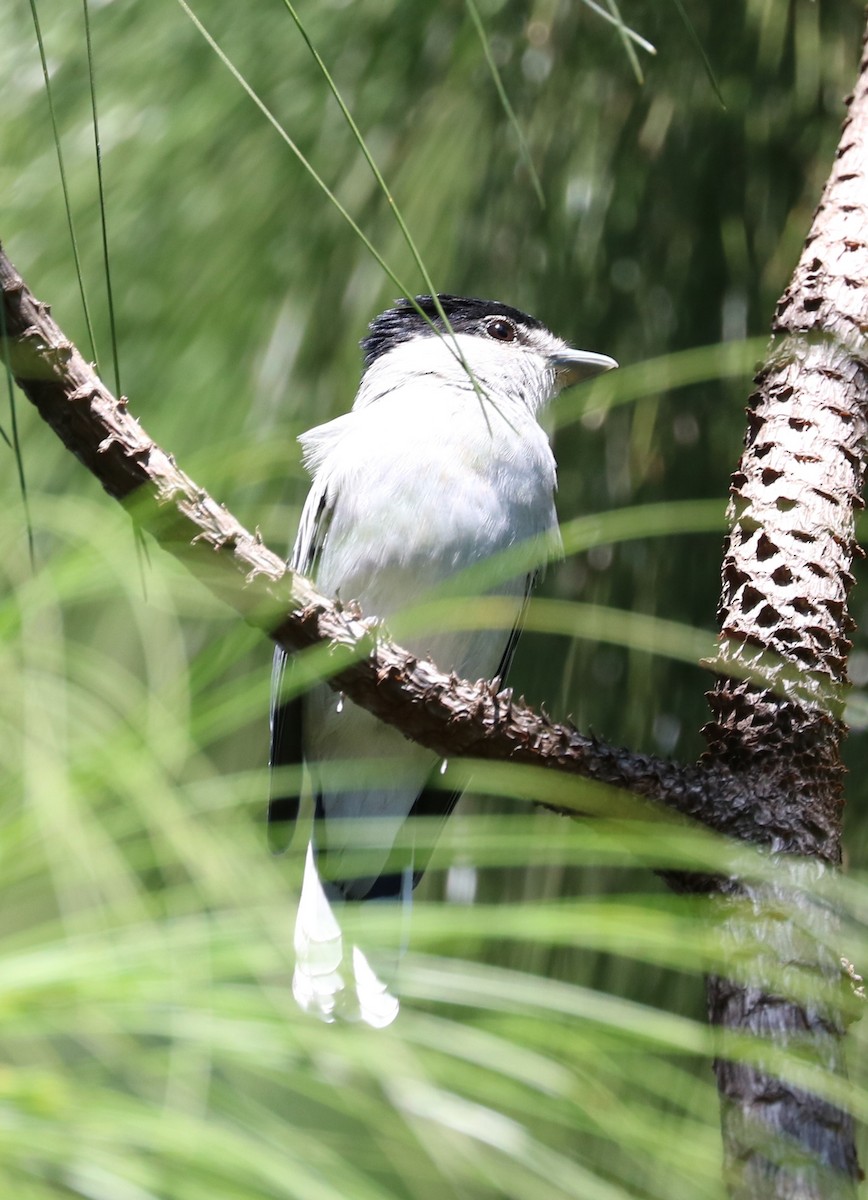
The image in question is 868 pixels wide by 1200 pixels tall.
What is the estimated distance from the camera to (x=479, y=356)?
272cm

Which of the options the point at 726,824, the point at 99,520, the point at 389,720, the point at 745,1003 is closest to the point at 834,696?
the point at 726,824

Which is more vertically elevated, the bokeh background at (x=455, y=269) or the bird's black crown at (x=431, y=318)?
the bird's black crown at (x=431, y=318)

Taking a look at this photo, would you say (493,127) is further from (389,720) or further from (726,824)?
(726,824)

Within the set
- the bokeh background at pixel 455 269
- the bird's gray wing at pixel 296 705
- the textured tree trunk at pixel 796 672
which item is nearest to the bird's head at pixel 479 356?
the bird's gray wing at pixel 296 705

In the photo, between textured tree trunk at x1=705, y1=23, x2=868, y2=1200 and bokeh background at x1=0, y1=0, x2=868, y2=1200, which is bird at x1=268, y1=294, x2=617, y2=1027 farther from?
textured tree trunk at x1=705, y1=23, x2=868, y2=1200

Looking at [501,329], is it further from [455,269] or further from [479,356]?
[455,269]

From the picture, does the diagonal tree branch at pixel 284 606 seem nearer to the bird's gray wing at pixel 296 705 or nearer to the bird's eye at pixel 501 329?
the bird's gray wing at pixel 296 705

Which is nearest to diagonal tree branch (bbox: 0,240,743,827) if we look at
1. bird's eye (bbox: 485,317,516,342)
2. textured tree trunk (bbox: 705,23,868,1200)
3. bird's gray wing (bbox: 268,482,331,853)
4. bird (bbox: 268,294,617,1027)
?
textured tree trunk (bbox: 705,23,868,1200)

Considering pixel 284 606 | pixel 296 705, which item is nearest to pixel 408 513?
pixel 296 705

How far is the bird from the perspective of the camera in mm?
2258

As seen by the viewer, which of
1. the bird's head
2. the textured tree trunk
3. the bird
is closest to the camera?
the textured tree trunk

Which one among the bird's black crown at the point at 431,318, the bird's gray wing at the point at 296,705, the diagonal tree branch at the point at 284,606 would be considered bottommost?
the diagonal tree branch at the point at 284,606

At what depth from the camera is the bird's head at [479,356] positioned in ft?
7.87

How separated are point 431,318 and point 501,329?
0.22 meters
